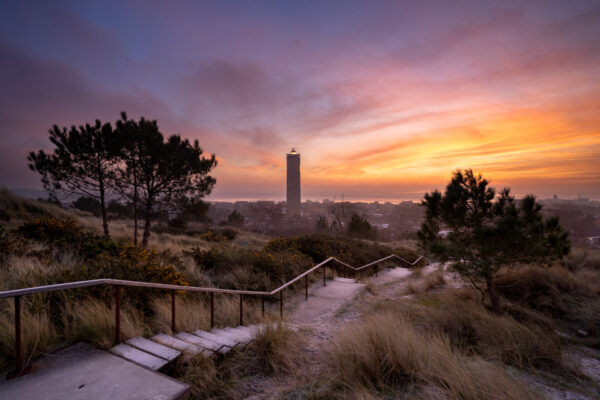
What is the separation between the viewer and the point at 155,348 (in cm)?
308

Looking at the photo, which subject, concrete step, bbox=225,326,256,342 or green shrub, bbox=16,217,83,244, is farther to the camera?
green shrub, bbox=16,217,83,244

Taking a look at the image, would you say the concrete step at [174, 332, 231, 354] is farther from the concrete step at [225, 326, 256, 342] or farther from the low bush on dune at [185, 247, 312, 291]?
the low bush on dune at [185, 247, 312, 291]

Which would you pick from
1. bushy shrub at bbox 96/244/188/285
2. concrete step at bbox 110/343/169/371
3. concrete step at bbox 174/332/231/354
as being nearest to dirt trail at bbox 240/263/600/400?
concrete step at bbox 174/332/231/354

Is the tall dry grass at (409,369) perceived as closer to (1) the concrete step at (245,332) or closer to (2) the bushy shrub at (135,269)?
(1) the concrete step at (245,332)

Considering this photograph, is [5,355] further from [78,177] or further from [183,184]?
[78,177]

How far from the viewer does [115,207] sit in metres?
14.4

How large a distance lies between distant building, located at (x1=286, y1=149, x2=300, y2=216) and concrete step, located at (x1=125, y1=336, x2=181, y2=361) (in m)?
65.9

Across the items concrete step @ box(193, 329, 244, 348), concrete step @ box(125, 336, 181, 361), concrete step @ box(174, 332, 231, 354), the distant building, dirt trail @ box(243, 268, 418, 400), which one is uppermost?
the distant building

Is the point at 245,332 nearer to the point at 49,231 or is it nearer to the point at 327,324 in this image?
the point at 327,324

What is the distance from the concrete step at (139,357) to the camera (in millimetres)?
2712

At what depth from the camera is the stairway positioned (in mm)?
2820

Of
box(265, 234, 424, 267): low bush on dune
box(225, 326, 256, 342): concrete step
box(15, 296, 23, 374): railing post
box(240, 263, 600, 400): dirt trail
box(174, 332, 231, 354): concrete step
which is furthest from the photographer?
box(265, 234, 424, 267): low bush on dune

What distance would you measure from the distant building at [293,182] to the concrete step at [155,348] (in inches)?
2596

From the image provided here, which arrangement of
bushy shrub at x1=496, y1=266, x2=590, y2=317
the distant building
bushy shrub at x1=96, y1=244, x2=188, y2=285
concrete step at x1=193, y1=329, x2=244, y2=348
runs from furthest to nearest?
the distant building, bushy shrub at x1=496, y1=266, x2=590, y2=317, bushy shrub at x1=96, y1=244, x2=188, y2=285, concrete step at x1=193, y1=329, x2=244, y2=348
